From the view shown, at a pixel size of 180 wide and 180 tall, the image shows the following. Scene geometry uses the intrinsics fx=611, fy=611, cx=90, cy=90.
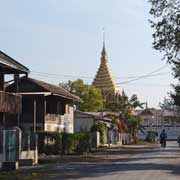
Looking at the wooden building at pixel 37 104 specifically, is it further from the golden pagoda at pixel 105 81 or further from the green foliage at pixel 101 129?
the golden pagoda at pixel 105 81

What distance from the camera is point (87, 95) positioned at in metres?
98.0

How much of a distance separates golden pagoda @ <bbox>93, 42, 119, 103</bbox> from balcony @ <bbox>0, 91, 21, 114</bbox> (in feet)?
249

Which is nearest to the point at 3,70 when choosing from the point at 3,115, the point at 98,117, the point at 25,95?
the point at 3,115

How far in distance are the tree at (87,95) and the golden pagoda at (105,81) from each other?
54.3 ft

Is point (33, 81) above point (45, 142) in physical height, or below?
above

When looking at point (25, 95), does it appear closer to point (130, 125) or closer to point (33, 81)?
point (33, 81)

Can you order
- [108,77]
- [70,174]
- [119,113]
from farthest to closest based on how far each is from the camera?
1. [108,77]
2. [119,113]
3. [70,174]

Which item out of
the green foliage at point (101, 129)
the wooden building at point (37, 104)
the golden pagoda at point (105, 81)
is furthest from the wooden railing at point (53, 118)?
the golden pagoda at point (105, 81)

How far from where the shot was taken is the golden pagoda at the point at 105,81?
117 m

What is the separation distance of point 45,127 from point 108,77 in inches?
2590

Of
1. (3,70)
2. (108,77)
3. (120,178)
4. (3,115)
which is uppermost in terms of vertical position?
(108,77)

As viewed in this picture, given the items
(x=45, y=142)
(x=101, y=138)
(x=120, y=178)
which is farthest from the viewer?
(x=101, y=138)

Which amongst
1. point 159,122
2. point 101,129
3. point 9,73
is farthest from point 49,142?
point 159,122

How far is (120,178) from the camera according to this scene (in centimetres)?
2220
